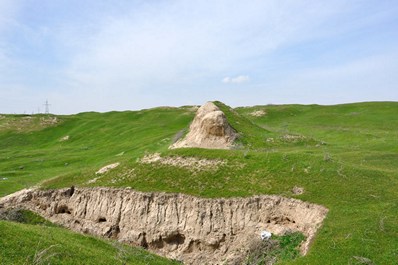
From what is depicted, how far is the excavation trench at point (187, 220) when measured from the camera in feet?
89.8

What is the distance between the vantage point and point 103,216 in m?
34.6

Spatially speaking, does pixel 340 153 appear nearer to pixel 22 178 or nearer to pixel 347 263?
pixel 347 263

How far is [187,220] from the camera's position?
30469 millimetres

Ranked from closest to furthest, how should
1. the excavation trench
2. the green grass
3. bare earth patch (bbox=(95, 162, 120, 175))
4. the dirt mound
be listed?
the green grass → the excavation trench → bare earth patch (bbox=(95, 162, 120, 175)) → the dirt mound

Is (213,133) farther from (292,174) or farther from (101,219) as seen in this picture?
(101,219)

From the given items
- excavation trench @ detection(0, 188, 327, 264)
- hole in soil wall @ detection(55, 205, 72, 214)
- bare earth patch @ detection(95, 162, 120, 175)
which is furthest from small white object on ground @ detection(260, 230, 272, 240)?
hole in soil wall @ detection(55, 205, 72, 214)

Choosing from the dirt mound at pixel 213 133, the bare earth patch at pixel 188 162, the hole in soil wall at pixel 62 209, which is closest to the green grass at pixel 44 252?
the bare earth patch at pixel 188 162

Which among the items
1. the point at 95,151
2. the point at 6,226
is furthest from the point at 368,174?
the point at 95,151

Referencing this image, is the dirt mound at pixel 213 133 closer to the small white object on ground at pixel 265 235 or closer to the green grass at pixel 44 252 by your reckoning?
the small white object on ground at pixel 265 235

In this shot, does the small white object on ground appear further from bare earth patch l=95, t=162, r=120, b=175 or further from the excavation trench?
bare earth patch l=95, t=162, r=120, b=175

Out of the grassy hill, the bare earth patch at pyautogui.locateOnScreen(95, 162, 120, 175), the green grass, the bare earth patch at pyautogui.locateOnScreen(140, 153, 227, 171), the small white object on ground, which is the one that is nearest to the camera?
the green grass

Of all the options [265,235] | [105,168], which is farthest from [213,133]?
[265,235]

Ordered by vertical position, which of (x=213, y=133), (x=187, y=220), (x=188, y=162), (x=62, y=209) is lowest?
(x=62, y=209)

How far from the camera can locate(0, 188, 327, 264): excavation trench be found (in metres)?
27.4
